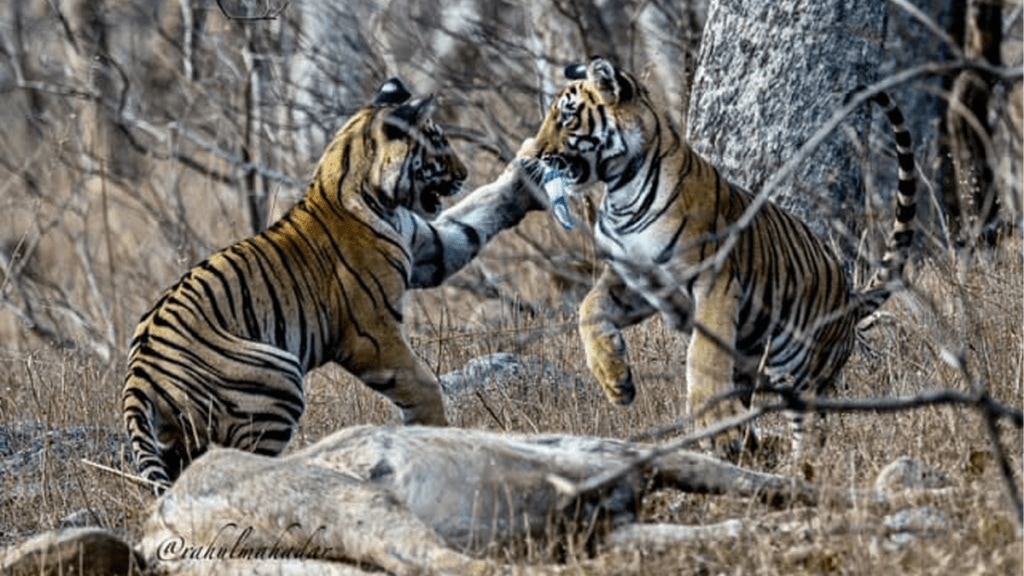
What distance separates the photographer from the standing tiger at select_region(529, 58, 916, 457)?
6.92m

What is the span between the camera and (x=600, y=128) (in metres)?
7.14

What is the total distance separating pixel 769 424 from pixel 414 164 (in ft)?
5.73

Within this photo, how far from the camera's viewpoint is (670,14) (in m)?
14.0

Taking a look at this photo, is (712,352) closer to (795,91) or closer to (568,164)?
(568,164)

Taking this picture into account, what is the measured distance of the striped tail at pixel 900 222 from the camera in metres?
7.18

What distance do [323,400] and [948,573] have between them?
4505 millimetres

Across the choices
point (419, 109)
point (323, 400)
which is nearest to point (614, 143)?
point (419, 109)

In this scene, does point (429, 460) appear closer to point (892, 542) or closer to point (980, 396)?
point (892, 542)

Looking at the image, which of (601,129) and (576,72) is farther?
(576,72)

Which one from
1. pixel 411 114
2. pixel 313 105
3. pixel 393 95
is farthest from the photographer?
pixel 313 105

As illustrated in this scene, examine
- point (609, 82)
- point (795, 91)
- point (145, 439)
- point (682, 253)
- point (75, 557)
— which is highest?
point (795, 91)

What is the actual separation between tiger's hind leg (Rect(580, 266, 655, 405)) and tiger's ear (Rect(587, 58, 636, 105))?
645mm

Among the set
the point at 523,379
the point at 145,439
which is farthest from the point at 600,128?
the point at 145,439

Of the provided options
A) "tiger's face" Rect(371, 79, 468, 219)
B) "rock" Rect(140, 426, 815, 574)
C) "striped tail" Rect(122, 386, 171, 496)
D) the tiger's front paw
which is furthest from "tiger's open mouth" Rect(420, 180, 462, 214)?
"rock" Rect(140, 426, 815, 574)
